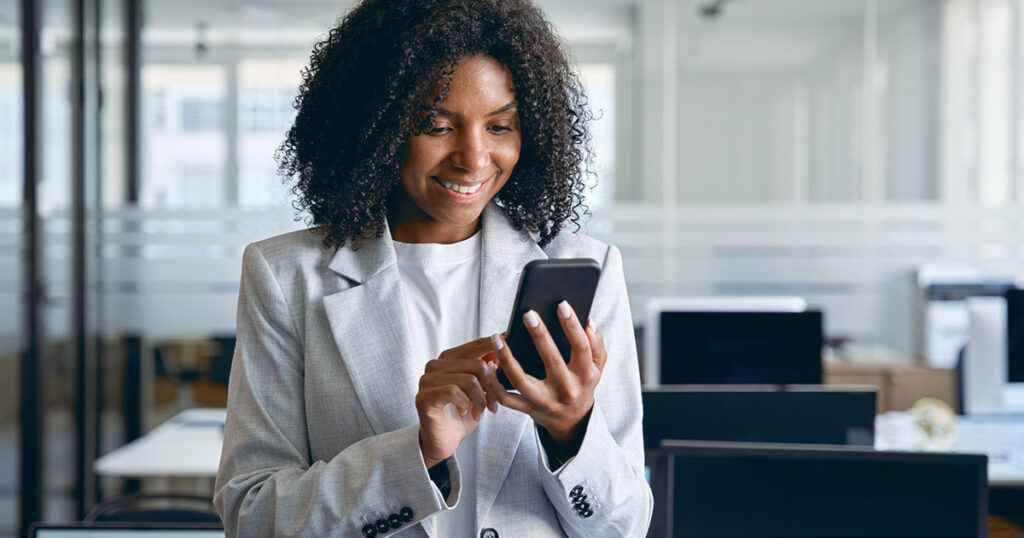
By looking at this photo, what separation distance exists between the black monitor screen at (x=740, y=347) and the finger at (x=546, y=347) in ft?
5.39

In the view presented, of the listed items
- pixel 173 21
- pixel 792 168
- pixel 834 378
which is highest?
pixel 173 21

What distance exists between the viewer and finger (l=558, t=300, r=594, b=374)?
93 cm

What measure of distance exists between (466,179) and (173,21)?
4.32 m

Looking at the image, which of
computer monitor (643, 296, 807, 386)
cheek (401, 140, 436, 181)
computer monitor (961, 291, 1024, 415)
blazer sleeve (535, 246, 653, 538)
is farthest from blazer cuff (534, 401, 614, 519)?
computer monitor (961, 291, 1024, 415)

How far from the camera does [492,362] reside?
0.96 m

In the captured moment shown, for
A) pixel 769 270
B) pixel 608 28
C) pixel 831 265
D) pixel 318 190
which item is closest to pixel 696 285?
pixel 769 270

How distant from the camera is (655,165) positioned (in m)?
5.08

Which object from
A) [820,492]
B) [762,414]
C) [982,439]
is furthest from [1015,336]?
[820,492]

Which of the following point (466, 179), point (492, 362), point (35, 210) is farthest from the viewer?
point (35, 210)

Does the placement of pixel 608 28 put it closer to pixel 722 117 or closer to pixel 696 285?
pixel 722 117

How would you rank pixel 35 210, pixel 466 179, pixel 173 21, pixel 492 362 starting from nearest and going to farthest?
pixel 492 362 < pixel 466 179 < pixel 35 210 < pixel 173 21

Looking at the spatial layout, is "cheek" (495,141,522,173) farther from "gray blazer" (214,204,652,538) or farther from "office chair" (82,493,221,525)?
"office chair" (82,493,221,525)

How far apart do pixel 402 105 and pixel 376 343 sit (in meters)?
0.29

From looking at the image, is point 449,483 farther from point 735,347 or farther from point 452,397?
point 735,347
